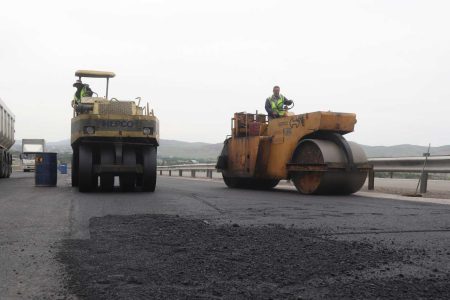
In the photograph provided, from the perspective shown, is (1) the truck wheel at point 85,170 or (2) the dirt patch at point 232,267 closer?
(2) the dirt patch at point 232,267

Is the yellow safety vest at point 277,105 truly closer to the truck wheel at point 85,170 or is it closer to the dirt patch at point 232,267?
the truck wheel at point 85,170

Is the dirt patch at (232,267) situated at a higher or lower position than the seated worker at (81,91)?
lower

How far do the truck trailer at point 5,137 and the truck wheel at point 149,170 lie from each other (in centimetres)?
1132

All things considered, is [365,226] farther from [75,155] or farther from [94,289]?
[75,155]

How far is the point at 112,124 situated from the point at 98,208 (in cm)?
397

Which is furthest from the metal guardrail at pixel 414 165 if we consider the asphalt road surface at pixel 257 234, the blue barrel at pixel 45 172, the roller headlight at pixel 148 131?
the blue barrel at pixel 45 172

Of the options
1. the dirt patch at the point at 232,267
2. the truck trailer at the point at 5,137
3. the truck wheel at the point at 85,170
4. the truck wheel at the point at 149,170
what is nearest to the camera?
the dirt patch at the point at 232,267

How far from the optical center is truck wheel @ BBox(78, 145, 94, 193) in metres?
10.4

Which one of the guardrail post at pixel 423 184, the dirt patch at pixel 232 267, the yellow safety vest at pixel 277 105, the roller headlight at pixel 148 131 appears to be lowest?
the dirt patch at pixel 232 267

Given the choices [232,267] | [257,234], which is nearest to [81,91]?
[257,234]

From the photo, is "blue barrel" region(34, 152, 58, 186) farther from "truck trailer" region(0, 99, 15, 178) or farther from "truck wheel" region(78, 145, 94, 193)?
"truck trailer" region(0, 99, 15, 178)

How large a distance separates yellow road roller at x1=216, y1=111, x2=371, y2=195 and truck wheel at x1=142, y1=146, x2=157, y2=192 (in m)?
2.61

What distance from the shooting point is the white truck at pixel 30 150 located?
124 feet

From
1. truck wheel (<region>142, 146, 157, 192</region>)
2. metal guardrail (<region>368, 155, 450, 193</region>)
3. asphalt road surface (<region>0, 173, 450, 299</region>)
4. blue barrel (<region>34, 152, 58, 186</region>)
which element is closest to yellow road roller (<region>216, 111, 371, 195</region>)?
metal guardrail (<region>368, 155, 450, 193</region>)
